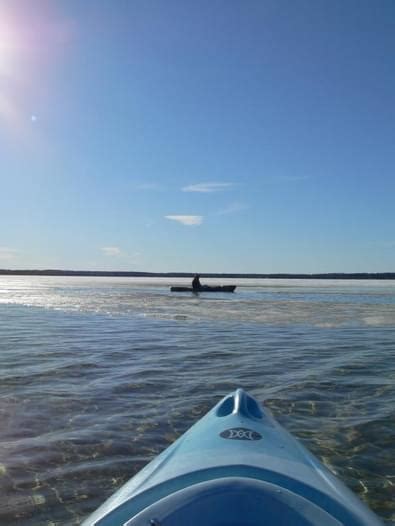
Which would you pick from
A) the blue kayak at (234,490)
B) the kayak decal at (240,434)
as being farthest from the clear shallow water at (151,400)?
the kayak decal at (240,434)

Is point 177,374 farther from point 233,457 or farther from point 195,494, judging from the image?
point 195,494

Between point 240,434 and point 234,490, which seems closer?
point 234,490

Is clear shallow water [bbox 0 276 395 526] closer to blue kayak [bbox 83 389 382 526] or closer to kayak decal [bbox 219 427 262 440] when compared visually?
blue kayak [bbox 83 389 382 526]

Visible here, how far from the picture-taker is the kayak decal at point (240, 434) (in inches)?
177

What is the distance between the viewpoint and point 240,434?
4.61 meters

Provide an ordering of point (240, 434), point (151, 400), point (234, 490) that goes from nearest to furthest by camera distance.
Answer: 1. point (234, 490)
2. point (240, 434)
3. point (151, 400)

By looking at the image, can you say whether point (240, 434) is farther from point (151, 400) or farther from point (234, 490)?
point (151, 400)

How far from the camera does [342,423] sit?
23.8 feet

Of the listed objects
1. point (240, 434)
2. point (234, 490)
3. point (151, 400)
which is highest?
point (234, 490)

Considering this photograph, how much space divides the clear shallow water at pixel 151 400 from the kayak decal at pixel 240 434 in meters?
1.48

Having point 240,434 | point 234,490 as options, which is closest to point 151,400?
point 240,434

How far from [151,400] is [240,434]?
402cm

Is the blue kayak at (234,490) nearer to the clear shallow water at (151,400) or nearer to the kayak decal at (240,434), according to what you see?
the kayak decal at (240,434)

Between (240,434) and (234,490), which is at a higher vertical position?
(234,490)
